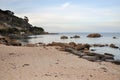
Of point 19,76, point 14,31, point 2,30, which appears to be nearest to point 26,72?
point 19,76

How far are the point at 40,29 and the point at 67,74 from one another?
15033 centimetres

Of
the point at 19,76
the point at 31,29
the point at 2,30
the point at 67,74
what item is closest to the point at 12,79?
the point at 19,76

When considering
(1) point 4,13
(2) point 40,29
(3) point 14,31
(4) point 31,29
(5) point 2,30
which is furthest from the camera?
(2) point 40,29

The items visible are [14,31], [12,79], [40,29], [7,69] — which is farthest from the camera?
[40,29]

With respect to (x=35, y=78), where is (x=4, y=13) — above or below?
above

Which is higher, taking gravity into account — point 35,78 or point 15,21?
point 15,21

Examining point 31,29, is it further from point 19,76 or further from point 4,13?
point 19,76

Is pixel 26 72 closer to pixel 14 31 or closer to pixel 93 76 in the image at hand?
pixel 93 76

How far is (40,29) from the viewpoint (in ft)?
531

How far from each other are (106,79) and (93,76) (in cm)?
80

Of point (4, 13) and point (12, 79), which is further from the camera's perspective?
point (4, 13)

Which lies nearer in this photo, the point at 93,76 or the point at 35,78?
the point at 35,78

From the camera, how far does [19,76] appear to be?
1156 centimetres

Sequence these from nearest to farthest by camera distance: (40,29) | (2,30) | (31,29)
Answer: (2,30)
(31,29)
(40,29)
